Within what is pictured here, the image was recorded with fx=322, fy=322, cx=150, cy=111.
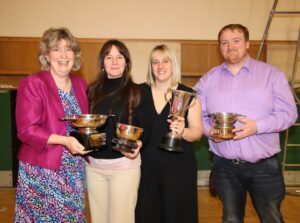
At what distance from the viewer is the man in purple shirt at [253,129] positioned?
97.2 inches

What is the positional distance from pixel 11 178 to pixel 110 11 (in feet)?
Result: 11.9

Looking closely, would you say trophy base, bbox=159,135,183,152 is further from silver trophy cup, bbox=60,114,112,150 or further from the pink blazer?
the pink blazer

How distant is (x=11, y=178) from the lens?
5.72m

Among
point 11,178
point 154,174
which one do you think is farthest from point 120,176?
point 11,178

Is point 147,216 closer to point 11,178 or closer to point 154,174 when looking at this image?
point 154,174

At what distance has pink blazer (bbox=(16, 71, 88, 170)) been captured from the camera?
2.13 metres

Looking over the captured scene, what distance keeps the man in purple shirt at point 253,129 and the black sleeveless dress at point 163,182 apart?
29 cm

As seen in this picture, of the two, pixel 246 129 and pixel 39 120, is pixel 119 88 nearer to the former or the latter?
pixel 39 120

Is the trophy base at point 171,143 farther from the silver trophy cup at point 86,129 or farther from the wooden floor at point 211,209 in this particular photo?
the wooden floor at point 211,209

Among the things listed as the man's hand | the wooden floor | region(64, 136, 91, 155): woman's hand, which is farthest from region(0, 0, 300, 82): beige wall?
region(64, 136, 91, 155): woman's hand

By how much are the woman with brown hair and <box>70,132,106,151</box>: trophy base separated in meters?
0.10

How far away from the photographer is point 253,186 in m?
2.51

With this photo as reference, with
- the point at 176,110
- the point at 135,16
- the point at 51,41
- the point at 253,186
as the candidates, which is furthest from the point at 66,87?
the point at 135,16

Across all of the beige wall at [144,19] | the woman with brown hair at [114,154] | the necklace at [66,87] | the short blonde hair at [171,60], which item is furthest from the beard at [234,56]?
the beige wall at [144,19]
